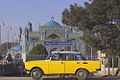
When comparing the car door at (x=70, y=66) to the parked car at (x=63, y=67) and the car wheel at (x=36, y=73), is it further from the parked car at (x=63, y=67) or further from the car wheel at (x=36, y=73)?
the car wheel at (x=36, y=73)

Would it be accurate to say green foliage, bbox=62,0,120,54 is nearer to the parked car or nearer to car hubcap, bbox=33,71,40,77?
the parked car

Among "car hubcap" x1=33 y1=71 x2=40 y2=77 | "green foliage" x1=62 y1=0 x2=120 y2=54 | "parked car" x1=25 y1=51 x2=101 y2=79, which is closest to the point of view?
"parked car" x1=25 y1=51 x2=101 y2=79

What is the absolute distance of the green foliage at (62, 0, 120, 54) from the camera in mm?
28809

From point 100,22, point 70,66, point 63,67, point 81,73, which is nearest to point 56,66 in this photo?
point 63,67

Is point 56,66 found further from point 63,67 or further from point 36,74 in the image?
point 36,74

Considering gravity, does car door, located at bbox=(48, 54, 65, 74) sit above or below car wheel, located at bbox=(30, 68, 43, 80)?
above

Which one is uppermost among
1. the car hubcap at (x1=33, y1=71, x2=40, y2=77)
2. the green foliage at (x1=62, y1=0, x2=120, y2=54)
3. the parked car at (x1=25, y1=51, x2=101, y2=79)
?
the green foliage at (x1=62, y1=0, x2=120, y2=54)

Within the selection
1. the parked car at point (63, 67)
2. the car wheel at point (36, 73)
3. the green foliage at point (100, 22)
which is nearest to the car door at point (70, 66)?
the parked car at point (63, 67)

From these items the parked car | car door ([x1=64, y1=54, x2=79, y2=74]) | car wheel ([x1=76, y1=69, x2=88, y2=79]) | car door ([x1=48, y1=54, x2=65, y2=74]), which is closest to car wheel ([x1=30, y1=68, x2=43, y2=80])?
the parked car

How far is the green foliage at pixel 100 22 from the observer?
94.5 feet

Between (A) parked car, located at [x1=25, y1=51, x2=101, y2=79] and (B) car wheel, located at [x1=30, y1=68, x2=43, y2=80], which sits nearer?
(A) parked car, located at [x1=25, y1=51, x2=101, y2=79]

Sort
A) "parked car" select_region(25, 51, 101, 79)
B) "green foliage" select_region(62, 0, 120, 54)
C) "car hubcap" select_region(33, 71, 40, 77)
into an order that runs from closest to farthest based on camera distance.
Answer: "parked car" select_region(25, 51, 101, 79) < "car hubcap" select_region(33, 71, 40, 77) < "green foliage" select_region(62, 0, 120, 54)

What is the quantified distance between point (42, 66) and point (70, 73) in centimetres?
182

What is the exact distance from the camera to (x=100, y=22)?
96.9 feet
